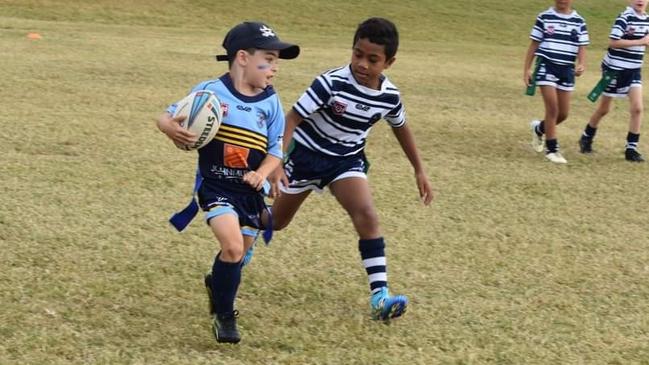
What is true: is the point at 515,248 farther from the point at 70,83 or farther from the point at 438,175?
the point at 70,83

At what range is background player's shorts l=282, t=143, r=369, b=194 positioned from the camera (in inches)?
188

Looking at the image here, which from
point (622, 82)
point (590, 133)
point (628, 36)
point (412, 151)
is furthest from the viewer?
point (590, 133)

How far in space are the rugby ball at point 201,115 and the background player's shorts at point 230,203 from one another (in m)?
0.23

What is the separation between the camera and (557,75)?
29.8ft

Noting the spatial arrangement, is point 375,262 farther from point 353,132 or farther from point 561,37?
point 561,37

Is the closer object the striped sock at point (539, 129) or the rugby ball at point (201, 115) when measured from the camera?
the rugby ball at point (201, 115)

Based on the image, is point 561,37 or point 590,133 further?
point 590,133

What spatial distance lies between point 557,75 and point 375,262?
5.07m

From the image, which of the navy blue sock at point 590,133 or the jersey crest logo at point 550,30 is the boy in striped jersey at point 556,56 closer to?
the jersey crest logo at point 550,30

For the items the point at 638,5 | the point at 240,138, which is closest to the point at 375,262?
the point at 240,138

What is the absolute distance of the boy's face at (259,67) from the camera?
411cm

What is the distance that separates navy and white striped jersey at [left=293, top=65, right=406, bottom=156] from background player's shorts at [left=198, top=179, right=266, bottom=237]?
0.67 metres

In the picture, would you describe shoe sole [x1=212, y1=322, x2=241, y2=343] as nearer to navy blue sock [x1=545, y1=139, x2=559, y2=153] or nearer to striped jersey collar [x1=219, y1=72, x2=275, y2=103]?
striped jersey collar [x1=219, y1=72, x2=275, y2=103]

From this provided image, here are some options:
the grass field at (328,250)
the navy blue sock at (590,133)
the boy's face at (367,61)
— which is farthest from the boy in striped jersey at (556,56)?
the boy's face at (367,61)
